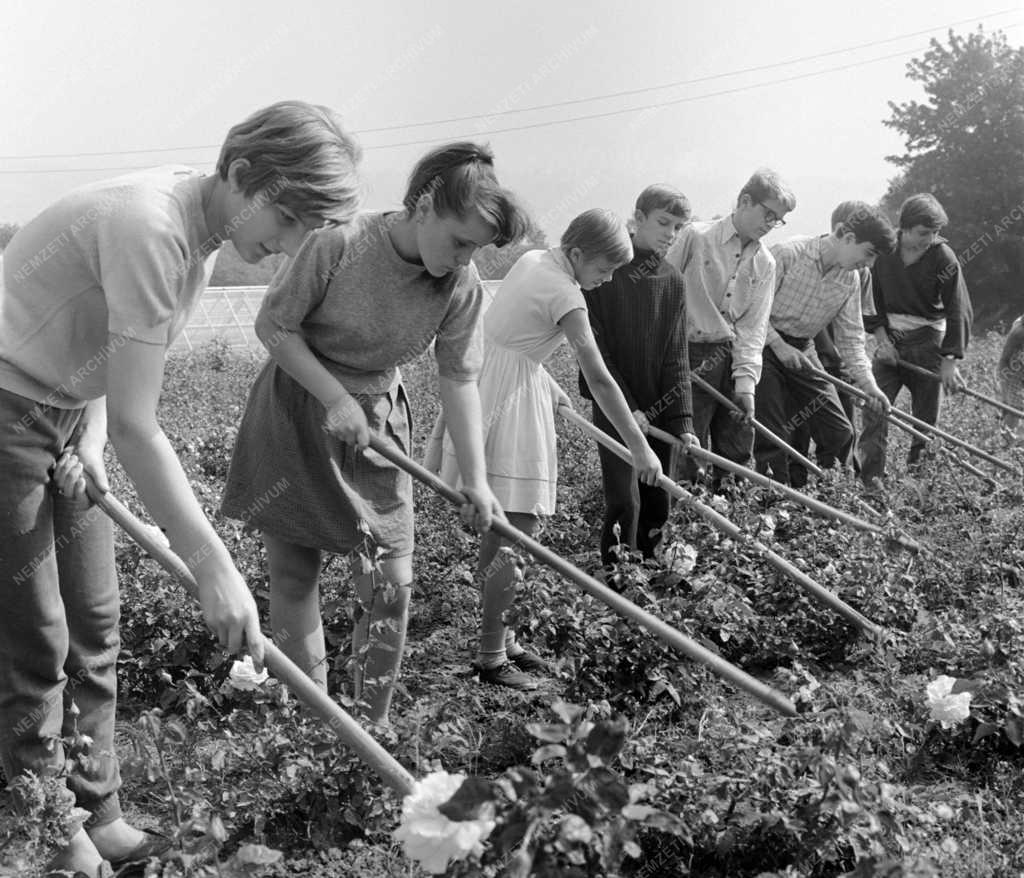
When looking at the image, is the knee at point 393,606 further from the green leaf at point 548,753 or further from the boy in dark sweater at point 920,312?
the boy in dark sweater at point 920,312

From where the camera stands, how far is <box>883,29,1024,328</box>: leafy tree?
27297 millimetres

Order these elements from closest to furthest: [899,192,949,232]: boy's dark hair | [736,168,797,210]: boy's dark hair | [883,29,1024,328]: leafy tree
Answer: [736,168,797,210]: boy's dark hair < [899,192,949,232]: boy's dark hair < [883,29,1024,328]: leafy tree

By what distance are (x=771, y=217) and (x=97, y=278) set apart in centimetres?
351

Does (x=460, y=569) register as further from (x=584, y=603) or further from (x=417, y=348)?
(x=417, y=348)

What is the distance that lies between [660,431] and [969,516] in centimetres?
151

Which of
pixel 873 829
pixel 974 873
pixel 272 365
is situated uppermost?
pixel 272 365

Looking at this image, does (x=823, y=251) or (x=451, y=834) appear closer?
(x=451, y=834)

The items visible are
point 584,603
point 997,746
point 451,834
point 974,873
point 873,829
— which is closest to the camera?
point 451,834

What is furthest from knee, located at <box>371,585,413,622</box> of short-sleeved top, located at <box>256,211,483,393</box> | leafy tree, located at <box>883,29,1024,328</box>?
leafy tree, located at <box>883,29,1024,328</box>

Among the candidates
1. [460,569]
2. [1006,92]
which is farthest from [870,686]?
[1006,92]

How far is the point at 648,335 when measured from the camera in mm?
4203

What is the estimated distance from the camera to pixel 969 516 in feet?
15.2

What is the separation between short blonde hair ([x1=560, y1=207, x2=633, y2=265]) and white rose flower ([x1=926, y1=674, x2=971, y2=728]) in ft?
5.32

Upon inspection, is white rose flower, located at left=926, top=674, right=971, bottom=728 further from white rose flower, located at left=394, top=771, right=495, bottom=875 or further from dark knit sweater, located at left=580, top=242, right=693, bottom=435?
dark knit sweater, located at left=580, top=242, right=693, bottom=435
